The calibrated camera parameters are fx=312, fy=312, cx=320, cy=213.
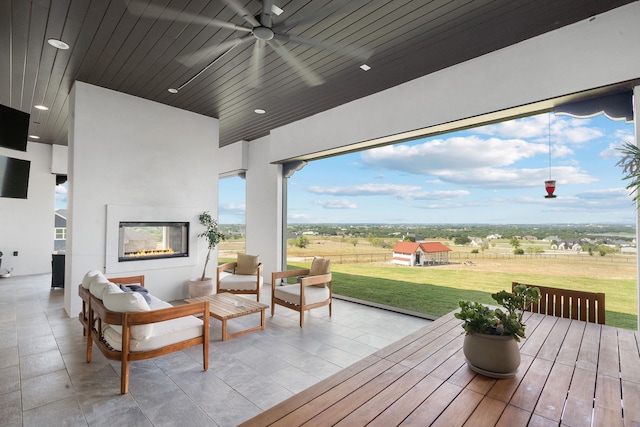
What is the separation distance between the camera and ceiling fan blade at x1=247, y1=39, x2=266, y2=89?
10.4 feet

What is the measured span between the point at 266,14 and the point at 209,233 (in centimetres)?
358

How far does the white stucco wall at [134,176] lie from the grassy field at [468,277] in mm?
2243

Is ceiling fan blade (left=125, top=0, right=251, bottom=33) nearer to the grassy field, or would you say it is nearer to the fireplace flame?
the fireplace flame

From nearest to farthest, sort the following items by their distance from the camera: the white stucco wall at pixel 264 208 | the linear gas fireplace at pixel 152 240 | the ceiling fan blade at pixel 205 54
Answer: the ceiling fan blade at pixel 205 54 < the linear gas fireplace at pixel 152 240 < the white stucco wall at pixel 264 208

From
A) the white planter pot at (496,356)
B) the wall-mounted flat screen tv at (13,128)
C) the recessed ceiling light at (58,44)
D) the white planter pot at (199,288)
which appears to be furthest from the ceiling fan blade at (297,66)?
the white planter pot at (199,288)

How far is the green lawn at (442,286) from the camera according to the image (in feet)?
9.95

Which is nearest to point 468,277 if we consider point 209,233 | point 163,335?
A: point 163,335

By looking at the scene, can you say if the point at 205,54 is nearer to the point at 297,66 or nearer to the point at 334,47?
the point at 297,66

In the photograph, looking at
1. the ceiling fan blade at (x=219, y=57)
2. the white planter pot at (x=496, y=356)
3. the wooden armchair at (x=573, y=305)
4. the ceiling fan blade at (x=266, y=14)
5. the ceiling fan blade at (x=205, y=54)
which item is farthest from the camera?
the ceiling fan blade at (x=205, y=54)

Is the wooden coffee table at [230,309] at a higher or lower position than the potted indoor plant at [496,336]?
lower

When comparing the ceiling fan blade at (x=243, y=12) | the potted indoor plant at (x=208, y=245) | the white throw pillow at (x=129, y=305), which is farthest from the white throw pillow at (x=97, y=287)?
the ceiling fan blade at (x=243, y=12)

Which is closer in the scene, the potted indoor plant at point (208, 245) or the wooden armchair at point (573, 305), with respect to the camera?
the wooden armchair at point (573, 305)

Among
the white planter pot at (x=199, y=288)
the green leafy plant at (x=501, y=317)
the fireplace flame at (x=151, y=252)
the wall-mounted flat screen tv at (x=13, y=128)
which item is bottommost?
the white planter pot at (x=199, y=288)

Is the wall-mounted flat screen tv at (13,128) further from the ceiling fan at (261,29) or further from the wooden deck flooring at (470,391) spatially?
the wooden deck flooring at (470,391)
